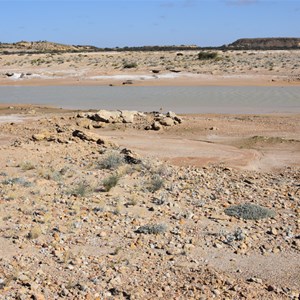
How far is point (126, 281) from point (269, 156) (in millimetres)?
8042

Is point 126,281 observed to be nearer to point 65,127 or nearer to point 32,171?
point 32,171

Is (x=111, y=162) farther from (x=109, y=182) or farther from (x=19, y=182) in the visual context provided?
(x=19, y=182)

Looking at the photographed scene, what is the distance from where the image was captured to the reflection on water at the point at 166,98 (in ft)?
76.2

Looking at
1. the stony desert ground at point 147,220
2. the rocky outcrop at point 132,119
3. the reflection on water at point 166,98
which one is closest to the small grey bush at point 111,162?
the stony desert ground at point 147,220

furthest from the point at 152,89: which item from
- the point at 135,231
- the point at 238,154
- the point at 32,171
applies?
the point at 135,231

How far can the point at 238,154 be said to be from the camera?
13211mm

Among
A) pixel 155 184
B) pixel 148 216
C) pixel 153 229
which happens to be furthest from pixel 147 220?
pixel 155 184

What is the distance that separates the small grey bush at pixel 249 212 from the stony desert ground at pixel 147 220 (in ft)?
0.07

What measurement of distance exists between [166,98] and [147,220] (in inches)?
763

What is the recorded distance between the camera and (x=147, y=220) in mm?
7828

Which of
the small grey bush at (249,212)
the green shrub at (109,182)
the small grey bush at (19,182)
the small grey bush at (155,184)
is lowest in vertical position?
the small grey bush at (249,212)

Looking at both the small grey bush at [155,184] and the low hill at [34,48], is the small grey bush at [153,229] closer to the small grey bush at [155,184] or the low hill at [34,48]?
the small grey bush at [155,184]

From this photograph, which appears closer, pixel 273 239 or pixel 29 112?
pixel 273 239

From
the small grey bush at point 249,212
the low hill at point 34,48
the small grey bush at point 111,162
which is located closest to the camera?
the small grey bush at point 249,212
